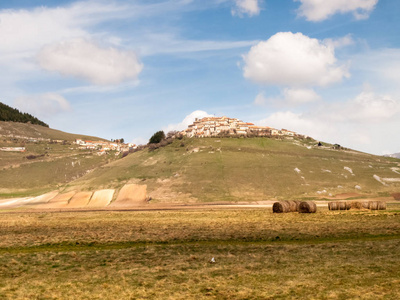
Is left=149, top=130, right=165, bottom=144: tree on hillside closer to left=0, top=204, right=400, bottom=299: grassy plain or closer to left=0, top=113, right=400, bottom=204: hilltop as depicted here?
left=0, top=113, right=400, bottom=204: hilltop

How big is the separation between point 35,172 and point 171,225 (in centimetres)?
13679

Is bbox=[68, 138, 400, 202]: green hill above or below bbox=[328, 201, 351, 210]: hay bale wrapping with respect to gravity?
above

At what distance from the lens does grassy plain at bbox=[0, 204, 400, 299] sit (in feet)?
59.3

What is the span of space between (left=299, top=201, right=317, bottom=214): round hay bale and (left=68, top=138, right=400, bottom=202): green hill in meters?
44.9

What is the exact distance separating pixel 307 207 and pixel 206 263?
38.0 meters

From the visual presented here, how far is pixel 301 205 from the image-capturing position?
60.1 metres

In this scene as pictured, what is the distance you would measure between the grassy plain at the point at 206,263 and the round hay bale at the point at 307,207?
17.3 metres

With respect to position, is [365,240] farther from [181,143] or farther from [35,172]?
[35,172]

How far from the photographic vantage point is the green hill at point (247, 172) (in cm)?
11094

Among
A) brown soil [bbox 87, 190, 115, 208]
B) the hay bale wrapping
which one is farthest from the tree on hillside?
the hay bale wrapping

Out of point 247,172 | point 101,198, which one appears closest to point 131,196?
point 101,198

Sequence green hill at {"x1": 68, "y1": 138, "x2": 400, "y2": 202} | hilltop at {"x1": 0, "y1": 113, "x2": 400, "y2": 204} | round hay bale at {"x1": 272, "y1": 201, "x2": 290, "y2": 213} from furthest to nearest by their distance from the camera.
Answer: hilltop at {"x1": 0, "y1": 113, "x2": 400, "y2": 204} < green hill at {"x1": 68, "y1": 138, "x2": 400, "y2": 202} < round hay bale at {"x1": 272, "y1": 201, "x2": 290, "y2": 213}

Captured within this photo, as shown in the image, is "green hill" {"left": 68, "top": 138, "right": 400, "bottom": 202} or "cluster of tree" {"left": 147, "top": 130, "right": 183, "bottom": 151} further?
"cluster of tree" {"left": 147, "top": 130, "right": 183, "bottom": 151}

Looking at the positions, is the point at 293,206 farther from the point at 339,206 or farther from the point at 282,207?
the point at 339,206
